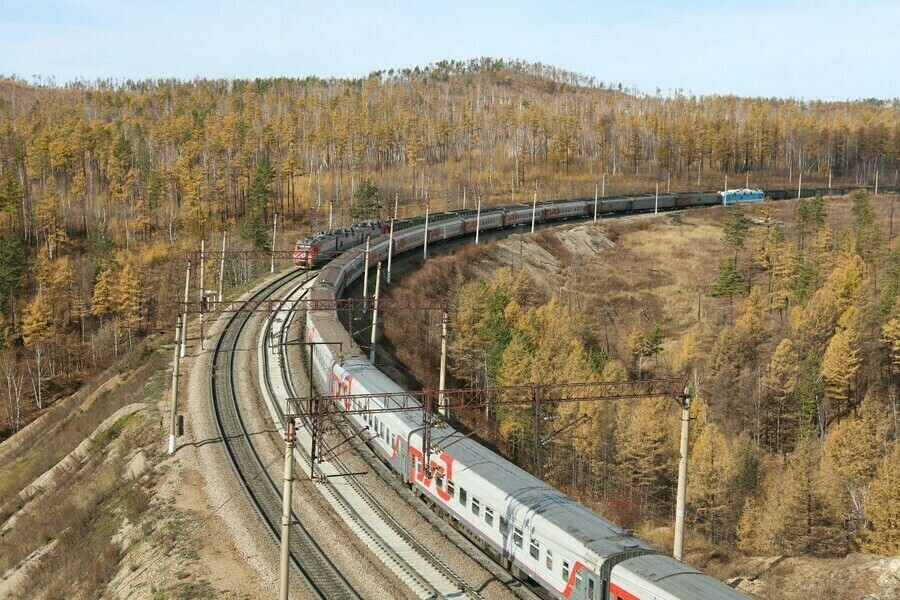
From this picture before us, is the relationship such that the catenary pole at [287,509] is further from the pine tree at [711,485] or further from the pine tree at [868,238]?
the pine tree at [868,238]

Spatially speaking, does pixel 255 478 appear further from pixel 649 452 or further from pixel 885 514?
pixel 885 514

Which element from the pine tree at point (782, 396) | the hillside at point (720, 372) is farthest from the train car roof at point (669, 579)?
the pine tree at point (782, 396)

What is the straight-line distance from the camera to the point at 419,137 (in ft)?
580

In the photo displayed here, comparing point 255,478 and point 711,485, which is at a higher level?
point 255,478

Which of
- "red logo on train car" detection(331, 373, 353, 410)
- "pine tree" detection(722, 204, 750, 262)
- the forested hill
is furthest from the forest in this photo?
the forested hill

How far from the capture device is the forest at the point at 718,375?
51.5m

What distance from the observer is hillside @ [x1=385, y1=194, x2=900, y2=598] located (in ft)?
159

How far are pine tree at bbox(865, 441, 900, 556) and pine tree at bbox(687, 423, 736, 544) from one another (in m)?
8.70

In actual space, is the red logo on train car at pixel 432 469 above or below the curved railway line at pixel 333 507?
above

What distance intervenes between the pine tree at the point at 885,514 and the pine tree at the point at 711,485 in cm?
870

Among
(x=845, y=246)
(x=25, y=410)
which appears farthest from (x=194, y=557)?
(x=845, y=246)

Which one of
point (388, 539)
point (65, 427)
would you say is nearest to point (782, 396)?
point (388, 539)

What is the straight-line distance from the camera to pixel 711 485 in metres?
52.6

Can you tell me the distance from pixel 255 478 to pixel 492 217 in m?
70.8
